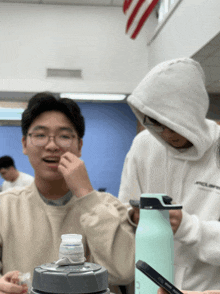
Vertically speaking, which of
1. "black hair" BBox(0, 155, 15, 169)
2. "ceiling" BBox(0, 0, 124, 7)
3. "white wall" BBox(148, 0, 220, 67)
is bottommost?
"black hair" BBox(0, 155, 15, 169)

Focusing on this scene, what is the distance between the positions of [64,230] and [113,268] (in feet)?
0.84

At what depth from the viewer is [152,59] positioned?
20.5 feet

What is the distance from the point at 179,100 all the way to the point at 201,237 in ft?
1.90

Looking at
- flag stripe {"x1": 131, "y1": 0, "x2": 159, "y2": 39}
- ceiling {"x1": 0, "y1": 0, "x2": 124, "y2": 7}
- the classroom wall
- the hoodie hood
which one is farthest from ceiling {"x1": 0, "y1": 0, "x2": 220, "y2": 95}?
the hoodie hood

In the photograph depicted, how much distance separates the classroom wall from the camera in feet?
22.2

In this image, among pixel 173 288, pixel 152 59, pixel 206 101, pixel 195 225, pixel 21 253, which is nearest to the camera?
pixel 173 288

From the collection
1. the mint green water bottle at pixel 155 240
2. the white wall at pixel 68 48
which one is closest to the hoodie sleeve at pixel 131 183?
the mint green water bottle at pixel 155 240

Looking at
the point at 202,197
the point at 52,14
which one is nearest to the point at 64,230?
the point at 202,197

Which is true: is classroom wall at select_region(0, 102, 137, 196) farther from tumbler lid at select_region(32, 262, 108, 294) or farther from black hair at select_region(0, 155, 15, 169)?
tumbler lid at select_region(32, 262, 108, 294)

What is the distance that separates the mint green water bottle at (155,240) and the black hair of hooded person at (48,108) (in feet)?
2.31

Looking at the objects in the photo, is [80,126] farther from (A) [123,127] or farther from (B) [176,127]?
(A) [123,127]

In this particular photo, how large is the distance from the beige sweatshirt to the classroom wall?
213 inches

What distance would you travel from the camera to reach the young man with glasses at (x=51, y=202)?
3.63 ft

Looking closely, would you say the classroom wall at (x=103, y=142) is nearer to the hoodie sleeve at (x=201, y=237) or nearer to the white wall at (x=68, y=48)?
the white wall at (x=68, y=48)
